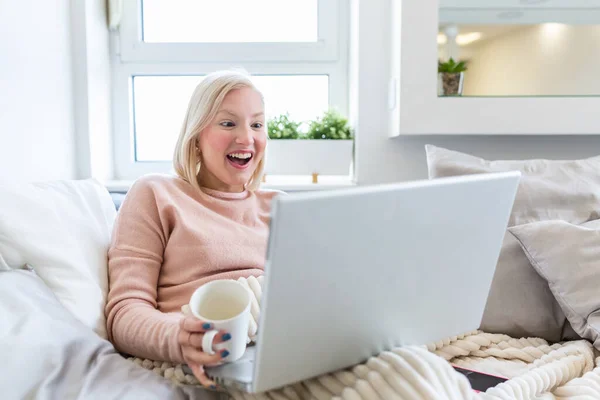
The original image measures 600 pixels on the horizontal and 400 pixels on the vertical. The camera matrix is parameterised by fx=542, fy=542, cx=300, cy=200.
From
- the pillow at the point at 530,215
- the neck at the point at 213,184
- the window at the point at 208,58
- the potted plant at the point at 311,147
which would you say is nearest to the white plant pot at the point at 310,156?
the potted plant at the point at 311,147

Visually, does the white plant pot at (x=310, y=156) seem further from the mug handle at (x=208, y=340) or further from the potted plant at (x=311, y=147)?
the mug handle at (x=208, y=340)

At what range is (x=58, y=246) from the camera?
93cm

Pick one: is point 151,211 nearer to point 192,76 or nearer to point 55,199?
point 55,199

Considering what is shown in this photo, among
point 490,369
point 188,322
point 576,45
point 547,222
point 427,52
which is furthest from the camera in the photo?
point 576,45

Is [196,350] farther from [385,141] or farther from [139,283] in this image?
[385,141]

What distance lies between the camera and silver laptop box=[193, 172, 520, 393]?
522 millimetres

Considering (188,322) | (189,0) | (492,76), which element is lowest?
(188,322)

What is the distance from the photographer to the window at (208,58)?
1.90 metres

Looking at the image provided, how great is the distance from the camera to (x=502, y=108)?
1.62 m

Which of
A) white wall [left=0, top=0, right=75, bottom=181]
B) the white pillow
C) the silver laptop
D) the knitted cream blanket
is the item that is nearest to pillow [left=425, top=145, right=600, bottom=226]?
the knitted cream blanket

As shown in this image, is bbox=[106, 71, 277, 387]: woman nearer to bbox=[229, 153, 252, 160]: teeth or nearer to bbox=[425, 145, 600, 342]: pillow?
bbox=[229, 153, 252, 160]: teeth

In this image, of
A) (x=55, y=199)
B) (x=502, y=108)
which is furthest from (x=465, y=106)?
(x=55, y=199)

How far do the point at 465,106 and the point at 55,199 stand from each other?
1161mm

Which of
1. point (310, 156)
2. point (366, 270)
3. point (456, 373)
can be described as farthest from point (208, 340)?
point (310, 156)
